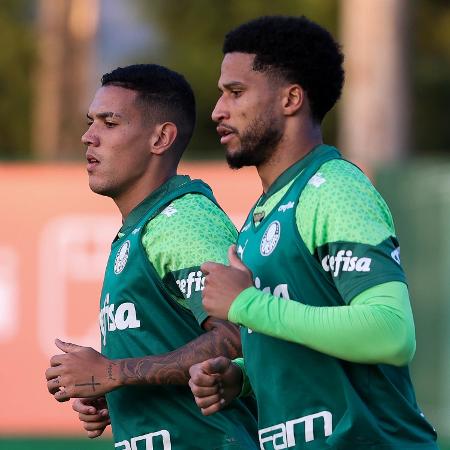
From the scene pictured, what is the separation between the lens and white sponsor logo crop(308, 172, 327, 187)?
179 inches

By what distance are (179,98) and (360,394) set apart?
180 centimetres

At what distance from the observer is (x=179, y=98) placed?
590 centimetres

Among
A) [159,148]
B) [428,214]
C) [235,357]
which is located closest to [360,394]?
[235,357]

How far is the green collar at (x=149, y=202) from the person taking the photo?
18.5 ft

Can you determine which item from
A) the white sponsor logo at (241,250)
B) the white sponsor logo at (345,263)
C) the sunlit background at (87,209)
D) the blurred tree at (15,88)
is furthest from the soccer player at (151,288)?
the blurred tree at (15,88)

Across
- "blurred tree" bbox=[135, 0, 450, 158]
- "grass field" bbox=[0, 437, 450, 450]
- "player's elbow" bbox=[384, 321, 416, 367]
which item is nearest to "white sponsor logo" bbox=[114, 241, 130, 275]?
"player's elbow" bbox=[384, 321, 416, 367]

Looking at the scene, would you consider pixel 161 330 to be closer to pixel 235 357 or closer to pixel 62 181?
pixel 235 357

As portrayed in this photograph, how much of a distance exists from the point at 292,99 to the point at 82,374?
3.84 feet

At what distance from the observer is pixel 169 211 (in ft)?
18.0

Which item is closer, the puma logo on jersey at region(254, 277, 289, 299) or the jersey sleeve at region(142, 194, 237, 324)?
the puma logo on jersey at region(254, 277, 289, 299)

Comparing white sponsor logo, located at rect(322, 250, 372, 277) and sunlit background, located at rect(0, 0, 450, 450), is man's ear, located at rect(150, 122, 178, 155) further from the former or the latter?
sunlit background, located at rect(0, 0, 450, 450)

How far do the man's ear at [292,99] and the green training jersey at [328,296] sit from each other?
22 cm

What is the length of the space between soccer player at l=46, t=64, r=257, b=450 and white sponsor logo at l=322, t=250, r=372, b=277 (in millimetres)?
822

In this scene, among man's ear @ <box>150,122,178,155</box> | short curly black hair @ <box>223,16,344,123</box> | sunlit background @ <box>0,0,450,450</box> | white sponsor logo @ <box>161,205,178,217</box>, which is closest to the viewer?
short curly black hair @ <box>223,16,344,123</box>
